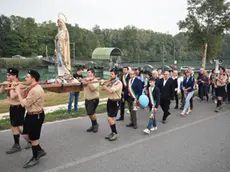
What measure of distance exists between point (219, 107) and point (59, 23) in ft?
24.1

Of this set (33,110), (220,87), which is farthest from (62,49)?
(220,87)

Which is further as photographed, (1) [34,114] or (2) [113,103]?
(2) [113,103]

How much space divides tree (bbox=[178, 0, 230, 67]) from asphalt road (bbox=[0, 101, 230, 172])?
28.6 m

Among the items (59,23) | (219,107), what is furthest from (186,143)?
(59,23)

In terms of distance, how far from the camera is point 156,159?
461 centimetres

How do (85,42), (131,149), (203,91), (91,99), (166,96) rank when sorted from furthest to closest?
1. (85,42)
2. (203,91)
3. (166,96)
4. (91,99)
5. (131,149)

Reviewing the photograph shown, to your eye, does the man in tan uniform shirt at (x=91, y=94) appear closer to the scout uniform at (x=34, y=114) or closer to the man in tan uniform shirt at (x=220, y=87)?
the scout uniform at (x=34, y=114)

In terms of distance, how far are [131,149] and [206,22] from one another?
32688 millimetres

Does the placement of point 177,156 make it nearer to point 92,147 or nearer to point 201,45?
point 92,147

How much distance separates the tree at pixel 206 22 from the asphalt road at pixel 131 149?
1127 inches

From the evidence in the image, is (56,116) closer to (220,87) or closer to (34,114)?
(34,114)

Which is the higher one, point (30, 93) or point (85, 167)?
point (30, 93)

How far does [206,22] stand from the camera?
1299 inches

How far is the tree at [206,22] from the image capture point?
31562 mm
